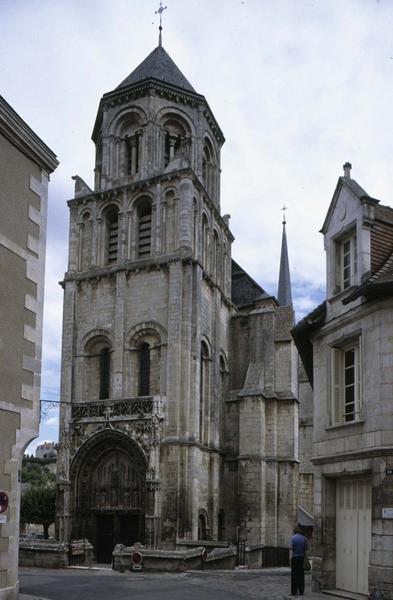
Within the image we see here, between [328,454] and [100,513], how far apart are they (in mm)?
17839

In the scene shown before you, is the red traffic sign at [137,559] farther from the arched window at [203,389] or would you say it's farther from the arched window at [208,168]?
the arched window at [208,168]

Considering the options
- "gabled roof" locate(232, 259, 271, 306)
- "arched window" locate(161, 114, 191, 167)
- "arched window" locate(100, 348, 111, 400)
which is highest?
"arched window" locate(161, 114, 191, 167)

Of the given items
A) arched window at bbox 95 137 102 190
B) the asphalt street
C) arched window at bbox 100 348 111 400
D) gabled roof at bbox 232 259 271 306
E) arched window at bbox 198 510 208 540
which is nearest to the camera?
the asphalt street

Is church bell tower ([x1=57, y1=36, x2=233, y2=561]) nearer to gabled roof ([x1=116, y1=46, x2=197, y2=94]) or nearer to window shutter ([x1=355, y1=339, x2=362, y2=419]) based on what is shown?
gabled roof ([x1=116, y1=46, x2=197, y2=94])

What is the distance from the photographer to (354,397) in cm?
1503

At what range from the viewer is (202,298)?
32781 millimetres

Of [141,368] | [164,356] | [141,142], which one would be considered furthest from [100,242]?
[164,356]

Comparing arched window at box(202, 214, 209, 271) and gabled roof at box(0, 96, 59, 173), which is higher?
arched window at box(202, 214, 209, 271)

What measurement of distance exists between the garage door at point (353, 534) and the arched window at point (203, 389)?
1669 centimetres

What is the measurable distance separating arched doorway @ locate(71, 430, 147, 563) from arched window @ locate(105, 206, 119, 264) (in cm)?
850

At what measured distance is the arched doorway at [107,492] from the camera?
30.1 meters

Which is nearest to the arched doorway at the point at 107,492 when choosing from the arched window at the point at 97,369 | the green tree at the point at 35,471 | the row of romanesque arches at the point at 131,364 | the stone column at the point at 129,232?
the row of romanesque arches at the point at 131,364

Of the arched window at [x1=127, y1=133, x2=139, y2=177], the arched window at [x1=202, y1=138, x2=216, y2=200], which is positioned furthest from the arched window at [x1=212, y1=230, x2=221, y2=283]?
the arched window at [x1=127, y1=133, x2=139, y2=177]

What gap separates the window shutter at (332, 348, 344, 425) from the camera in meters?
15.4
